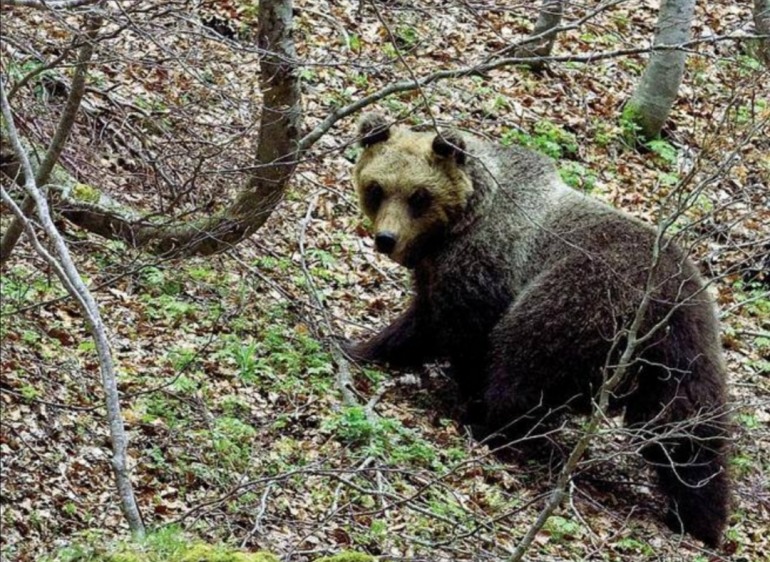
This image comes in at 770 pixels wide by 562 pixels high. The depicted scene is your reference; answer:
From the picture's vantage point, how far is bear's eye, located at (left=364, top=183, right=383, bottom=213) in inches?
388

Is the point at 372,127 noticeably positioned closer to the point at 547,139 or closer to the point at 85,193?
the point at 85,193

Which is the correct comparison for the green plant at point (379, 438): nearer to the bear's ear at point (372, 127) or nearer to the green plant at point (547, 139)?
the bear's ear at point (372, 127)

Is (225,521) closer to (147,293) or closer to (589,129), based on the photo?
(147,293)

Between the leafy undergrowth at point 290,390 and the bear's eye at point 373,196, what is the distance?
2.49ft

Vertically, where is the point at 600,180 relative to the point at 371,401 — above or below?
above

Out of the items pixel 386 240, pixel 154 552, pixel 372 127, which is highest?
pixel 372 127

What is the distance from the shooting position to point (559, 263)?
31.0 feet

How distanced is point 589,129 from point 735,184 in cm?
181

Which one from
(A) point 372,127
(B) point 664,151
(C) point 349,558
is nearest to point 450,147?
(A) point 372,127

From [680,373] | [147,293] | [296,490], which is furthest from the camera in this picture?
[147,293]

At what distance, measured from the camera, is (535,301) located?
30.7ft

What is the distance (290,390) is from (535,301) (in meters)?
1.90

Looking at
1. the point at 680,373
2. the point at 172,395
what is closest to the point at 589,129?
the point at 680,373

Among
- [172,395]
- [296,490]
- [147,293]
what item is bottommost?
[296,490]
